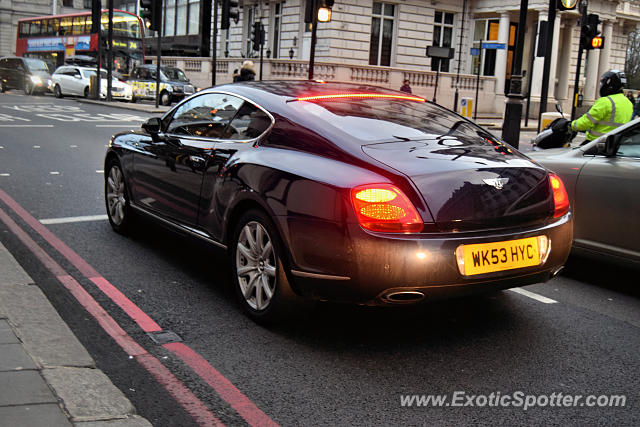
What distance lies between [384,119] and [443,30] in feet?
130

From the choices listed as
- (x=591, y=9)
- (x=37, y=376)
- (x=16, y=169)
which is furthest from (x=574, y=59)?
(x=37, y=376)

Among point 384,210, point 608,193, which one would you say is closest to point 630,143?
point 608,193

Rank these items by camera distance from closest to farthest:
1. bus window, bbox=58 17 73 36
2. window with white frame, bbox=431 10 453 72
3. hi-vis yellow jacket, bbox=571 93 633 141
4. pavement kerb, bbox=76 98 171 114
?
hi-vis yellow jacket, bbox=571 93 633 141
pavement kerb, bbox=76 98 171 114
bus window, bbox=58 17 73 36
window with white frame, bbox=431 10 453 72

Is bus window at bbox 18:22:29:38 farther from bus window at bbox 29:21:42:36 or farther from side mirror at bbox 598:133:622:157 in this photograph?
side mirror at bbox 598:133:622:157

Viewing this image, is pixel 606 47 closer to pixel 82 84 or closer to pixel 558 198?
pixel 82 84

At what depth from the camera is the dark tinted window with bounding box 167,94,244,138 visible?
4.96 meters

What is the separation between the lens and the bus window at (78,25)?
39.3 metres

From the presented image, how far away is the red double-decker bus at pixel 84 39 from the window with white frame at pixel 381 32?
12314mm

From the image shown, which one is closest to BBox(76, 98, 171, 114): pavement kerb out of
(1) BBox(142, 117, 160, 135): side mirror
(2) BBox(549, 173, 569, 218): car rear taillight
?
(1) BBox(142, 117, 160, 135): side mirror

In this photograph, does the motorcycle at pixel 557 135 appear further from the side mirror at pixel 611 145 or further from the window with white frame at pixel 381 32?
the window with white frame at pixel 381 32

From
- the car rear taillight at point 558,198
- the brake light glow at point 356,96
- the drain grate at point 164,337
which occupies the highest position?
the brake light glow at point 356,96

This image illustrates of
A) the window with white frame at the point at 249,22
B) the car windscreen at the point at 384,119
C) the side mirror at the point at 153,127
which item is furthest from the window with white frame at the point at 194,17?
the car windscreen at the point at 384,119

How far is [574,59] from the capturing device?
43.2 metres

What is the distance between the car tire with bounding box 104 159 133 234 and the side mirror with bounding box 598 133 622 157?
3.81m
